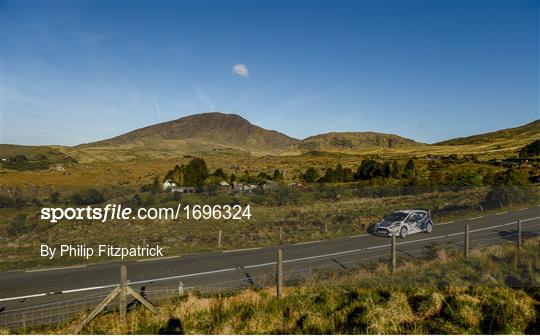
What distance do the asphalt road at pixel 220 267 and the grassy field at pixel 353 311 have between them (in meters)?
2.77

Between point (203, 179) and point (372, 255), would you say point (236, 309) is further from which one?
point (203, 179)

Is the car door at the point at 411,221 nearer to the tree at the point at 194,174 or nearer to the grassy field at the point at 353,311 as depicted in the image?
the grassy field at the point at 353,311

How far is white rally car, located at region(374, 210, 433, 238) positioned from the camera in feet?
72.2

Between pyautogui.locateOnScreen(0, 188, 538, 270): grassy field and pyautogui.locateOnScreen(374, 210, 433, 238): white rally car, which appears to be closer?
pyautogui.locateOnScreen(0, 188, 538, 270): grassy field

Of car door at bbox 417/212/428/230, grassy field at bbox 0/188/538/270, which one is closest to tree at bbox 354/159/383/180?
grassy field at bbox 0/188/538/270

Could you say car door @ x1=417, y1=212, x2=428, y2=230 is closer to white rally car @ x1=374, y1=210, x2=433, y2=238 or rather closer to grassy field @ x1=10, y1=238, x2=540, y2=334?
white rally car @ x1=374, y1=210, x2=433, y2=238

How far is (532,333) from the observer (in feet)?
24.7

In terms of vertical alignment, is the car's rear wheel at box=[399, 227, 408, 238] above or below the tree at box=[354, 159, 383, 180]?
below

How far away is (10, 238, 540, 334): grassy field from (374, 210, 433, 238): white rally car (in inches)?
402

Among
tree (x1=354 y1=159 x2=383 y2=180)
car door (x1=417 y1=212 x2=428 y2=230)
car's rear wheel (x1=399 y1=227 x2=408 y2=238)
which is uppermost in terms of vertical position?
tree (x1=354 y1=159 x2=383 y2=180)

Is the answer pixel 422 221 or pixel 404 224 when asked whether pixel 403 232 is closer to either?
pixel 404 224

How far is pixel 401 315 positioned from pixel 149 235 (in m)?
17.6

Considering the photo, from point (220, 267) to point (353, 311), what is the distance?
8.04 m

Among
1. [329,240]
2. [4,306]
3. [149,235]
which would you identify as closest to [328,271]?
[329,240]
